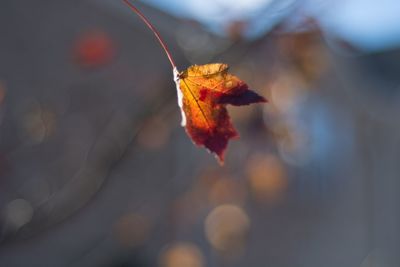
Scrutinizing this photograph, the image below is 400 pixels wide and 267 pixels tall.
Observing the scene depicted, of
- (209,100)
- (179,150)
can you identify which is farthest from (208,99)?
(179,150)

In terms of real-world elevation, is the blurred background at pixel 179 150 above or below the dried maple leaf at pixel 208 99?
above

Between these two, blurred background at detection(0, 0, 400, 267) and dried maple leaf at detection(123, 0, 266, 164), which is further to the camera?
blurred background at detection(0, 0, 400, 267)

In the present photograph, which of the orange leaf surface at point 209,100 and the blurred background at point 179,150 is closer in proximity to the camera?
the orange leaf surface at point 209,100

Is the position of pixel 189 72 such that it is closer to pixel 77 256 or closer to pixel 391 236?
pixel 77 256

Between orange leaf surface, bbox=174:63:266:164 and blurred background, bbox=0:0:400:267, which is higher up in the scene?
blurred background, bbox=0:0:400:267

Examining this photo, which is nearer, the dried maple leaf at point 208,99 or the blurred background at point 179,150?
the dried maple leaf at point 208,99
